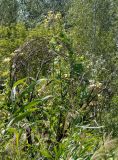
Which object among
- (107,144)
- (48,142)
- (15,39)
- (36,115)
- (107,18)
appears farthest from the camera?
(107,18)

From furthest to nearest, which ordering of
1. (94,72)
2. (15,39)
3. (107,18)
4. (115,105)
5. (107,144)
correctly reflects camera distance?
1. (107,18)
2. (15,39)
3. (115,105)
4. (94,72)
5. (107,144)

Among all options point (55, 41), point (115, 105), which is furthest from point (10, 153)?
point (115, 105)

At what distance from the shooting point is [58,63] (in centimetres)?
563

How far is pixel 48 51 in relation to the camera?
5711mm

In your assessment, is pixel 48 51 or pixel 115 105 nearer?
pixel 48 51

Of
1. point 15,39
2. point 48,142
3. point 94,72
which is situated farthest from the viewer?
point 15,39

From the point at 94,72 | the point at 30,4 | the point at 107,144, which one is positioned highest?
the point at 107,144

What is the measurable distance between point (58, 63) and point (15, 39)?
1749cm

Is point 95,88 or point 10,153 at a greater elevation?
point 10,153

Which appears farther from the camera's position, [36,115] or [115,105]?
[115,105]

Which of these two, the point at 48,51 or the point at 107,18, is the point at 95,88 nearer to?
the point at 48,51

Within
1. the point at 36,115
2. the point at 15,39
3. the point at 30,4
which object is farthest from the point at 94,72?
the point at 30,4

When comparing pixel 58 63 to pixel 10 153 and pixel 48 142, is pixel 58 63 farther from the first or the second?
pixel 10 153

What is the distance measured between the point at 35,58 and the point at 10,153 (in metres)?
2.89
